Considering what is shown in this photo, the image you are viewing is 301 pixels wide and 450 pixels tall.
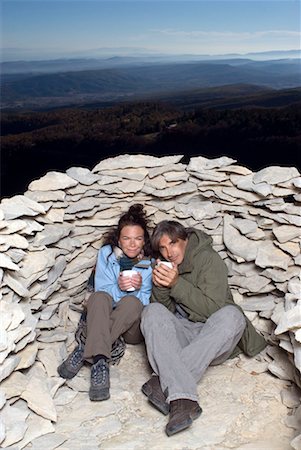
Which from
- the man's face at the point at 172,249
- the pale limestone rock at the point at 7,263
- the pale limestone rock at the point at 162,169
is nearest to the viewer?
the pale limestone rock at the point at 7,263

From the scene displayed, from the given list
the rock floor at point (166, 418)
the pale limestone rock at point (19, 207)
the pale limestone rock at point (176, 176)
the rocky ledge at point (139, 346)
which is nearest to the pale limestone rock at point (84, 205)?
the rocky ledge at point (139, 346)

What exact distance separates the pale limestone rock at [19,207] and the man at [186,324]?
35.9 inches

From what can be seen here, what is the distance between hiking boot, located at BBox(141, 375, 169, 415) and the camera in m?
3.65

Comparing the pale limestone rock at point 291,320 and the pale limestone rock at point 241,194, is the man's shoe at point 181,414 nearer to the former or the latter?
the pale limestone rock at point 291,320

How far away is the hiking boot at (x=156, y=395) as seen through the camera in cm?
365

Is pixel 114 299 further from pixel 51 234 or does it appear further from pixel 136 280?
pixel 51 234

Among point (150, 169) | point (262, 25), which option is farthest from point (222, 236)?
point (262, 25)

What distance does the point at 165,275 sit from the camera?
3902 millimetres

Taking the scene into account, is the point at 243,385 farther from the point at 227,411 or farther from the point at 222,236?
the point at 222,236

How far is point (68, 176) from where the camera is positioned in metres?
4.57

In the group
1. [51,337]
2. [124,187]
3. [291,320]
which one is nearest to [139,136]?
[124,187]

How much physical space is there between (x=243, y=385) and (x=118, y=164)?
6.67 feet

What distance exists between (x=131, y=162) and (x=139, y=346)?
5.05 ft

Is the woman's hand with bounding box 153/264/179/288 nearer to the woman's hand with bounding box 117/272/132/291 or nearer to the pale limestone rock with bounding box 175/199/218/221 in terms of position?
the woman's hand with bounding box 117/272/132/291
